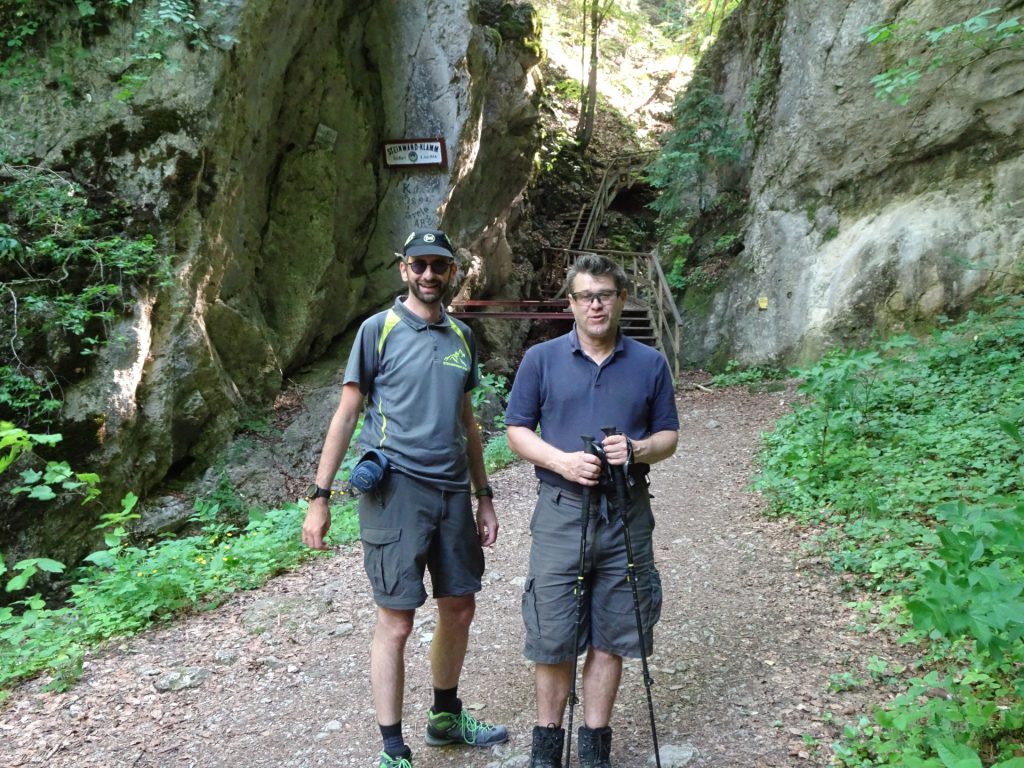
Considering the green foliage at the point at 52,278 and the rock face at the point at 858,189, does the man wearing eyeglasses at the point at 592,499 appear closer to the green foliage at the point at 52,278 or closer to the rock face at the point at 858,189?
the green foliage at the point at 52,278

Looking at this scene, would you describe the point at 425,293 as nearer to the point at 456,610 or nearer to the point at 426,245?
the point at 426,245

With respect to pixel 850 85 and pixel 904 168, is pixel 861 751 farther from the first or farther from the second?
pixel 850 85

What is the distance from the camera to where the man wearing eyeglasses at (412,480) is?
2.47 meters

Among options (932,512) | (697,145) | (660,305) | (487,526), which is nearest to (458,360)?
(487,526)

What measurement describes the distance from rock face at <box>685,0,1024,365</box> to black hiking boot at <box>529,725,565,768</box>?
8.69 m

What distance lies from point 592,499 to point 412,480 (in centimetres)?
70

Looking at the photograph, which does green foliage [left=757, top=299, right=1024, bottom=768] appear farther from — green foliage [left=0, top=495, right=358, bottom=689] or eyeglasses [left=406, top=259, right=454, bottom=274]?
green foliage [left=0, top=495, right=358, bottom=689]

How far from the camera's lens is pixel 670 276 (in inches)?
604

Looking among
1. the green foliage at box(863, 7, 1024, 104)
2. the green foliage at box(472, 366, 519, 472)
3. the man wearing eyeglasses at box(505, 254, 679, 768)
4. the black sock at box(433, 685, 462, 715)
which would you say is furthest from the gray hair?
the green foliage at box(472, 366, 519, 472)

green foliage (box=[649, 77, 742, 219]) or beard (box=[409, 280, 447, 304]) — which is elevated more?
green foliage (box=[649, 77, 742, 219])

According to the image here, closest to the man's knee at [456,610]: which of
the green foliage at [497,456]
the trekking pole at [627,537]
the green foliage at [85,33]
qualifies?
the trekking pole at [627,537]

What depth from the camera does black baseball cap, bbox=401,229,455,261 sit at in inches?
102

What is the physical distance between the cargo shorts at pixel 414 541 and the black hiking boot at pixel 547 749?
591 millimetres

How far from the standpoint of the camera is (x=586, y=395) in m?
2.46
